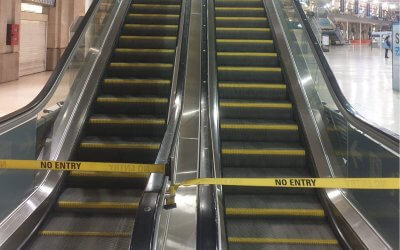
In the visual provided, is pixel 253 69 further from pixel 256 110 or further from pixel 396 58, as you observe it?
pixel 396 58

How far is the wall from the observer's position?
1106cm

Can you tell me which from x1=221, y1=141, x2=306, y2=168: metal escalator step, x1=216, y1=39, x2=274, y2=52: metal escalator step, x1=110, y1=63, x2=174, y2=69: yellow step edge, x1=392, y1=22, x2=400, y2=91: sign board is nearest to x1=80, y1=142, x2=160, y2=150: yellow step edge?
x1=221, y1=141, x2=306, y2=168: metal escalator step

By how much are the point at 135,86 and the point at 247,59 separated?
5.67ft

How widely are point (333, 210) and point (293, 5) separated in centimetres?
382

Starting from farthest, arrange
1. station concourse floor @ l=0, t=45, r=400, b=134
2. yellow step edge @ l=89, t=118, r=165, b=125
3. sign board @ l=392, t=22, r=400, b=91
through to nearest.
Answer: sign board @ l=392, t=22, r=400, b=91, station concourse floor @ l=0, t=45, r=400, b=134, yellow step edge @ l=89, t=118, r=165, b=125

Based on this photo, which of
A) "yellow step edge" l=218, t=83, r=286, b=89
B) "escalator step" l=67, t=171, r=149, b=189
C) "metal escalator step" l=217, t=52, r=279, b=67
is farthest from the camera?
"metal escalator step" l=217, t=52, r=279, b=67

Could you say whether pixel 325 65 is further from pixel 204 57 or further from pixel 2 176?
pixel 2 176

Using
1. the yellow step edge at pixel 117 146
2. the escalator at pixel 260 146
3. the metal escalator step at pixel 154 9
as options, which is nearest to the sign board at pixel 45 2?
the metal escalator step at pixel 154 9

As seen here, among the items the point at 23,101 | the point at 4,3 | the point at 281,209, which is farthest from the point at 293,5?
the point at 4,3

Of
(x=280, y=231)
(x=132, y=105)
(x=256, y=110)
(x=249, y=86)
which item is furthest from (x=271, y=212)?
(x=132, y=105)

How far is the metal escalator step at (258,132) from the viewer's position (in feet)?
14.0

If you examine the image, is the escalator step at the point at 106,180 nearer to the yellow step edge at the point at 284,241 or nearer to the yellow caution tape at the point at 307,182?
the yellow step edge at the point at 284,241

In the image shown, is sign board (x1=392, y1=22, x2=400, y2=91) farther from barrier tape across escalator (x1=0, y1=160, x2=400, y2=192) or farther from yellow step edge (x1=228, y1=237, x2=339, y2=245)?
barrier tape across escalator (x1=0, y1=160, x2=400, y2=192)

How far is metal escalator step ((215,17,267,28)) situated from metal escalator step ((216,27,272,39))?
32 cm
